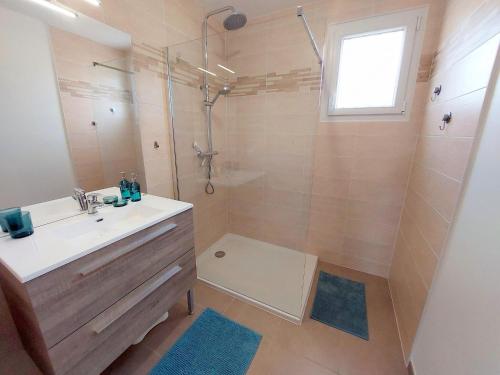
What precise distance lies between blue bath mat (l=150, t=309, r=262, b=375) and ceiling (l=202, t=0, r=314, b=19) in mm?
2594

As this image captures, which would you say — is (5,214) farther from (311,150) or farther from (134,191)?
(311,150)

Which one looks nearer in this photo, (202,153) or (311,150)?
(311,150)

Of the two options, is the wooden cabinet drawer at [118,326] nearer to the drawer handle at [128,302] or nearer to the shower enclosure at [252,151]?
the drawer handle at [128,302]

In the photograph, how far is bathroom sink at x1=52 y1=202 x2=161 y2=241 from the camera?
3.47 feet

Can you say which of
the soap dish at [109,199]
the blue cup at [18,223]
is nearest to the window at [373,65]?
the soap dish at [109,199]

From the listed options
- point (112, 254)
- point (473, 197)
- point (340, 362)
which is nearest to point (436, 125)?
point (473, 197)

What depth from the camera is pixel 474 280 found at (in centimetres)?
74

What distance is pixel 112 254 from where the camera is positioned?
0.91 m

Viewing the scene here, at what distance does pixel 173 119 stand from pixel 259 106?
0.88 metres

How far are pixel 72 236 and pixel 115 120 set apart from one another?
76 centimetres

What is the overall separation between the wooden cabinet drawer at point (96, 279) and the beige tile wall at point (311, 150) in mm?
1261

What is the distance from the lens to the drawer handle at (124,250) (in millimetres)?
830

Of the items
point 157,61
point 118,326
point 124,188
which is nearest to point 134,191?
point 124,188

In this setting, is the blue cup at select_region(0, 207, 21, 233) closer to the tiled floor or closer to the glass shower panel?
the glass shower panel
